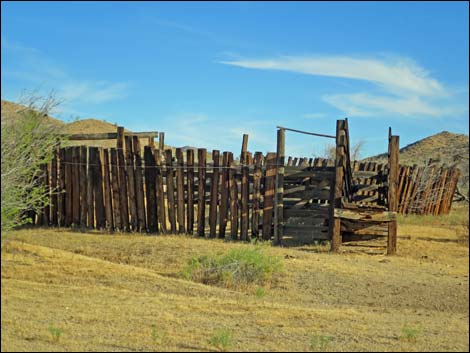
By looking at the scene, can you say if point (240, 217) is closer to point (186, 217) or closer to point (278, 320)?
point (186, 217)

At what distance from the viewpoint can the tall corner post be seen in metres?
15.2

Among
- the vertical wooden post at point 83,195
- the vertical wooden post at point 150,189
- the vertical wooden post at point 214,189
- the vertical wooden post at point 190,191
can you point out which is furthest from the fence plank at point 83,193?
the vertical wooden post at point 214,189

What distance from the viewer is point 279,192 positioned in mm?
15203

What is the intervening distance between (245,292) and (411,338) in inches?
141

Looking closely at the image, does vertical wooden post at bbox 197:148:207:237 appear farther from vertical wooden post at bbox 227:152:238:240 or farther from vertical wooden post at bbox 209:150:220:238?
vertical wooden post at bbox 227:152:238:240

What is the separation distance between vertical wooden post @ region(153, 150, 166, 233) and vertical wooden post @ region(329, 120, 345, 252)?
4.05 meters

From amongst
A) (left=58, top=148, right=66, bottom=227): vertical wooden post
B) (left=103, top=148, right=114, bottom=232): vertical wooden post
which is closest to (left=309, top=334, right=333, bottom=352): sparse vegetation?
(left=103, top=148, right=114, bottom=232): vertical wooden post

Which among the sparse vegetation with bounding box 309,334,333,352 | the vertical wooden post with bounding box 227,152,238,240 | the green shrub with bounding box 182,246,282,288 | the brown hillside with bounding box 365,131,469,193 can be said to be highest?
the brown hillside with bounding box 365,131,469,193

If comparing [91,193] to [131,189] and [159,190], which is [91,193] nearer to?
[131,189]

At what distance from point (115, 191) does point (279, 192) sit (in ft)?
13.6

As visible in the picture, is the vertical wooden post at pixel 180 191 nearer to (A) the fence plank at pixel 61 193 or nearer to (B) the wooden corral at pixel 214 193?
(B) the wooden corral at pixel 214 193

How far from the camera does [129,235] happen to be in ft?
51.1

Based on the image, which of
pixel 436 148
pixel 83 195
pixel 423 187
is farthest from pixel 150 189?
pixel 436 148

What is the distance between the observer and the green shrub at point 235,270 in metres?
10.7
